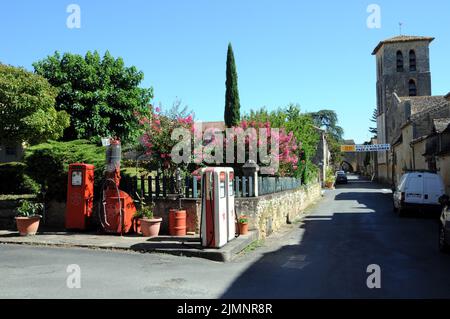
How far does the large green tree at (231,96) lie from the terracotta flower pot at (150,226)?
8.54 metres

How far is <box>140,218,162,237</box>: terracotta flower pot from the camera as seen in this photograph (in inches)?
438

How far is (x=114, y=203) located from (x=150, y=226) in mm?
1215

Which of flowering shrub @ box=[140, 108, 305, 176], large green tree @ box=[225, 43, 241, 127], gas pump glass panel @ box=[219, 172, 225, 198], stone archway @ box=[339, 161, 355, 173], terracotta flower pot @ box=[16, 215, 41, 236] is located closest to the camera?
gas pump glass panel @ box=[219, 172, 225, 198]

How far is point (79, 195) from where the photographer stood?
11938mm

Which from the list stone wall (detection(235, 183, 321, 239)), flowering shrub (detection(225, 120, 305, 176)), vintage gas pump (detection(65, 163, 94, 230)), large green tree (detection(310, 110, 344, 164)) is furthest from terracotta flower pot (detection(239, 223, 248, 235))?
large green tree (detection(310, 110, 344, 164))

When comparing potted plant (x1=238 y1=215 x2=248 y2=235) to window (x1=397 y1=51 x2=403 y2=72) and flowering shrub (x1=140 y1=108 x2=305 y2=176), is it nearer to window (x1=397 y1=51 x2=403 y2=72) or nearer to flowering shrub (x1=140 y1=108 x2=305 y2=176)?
flowering shrub (x1=140 y1=108 x2=305 y2=176)

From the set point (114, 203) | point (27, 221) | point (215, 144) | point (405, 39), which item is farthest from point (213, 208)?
point (405, 39)

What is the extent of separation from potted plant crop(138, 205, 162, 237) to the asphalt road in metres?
1.88

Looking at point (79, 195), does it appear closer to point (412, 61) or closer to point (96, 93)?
point (96, 93)

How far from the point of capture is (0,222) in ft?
43.0

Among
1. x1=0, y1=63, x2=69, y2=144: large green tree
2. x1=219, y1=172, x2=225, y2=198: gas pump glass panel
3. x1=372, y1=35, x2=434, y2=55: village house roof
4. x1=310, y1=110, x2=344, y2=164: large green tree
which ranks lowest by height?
x1=219, y1=172, x2=225, y2=198: gas pump glass panel
